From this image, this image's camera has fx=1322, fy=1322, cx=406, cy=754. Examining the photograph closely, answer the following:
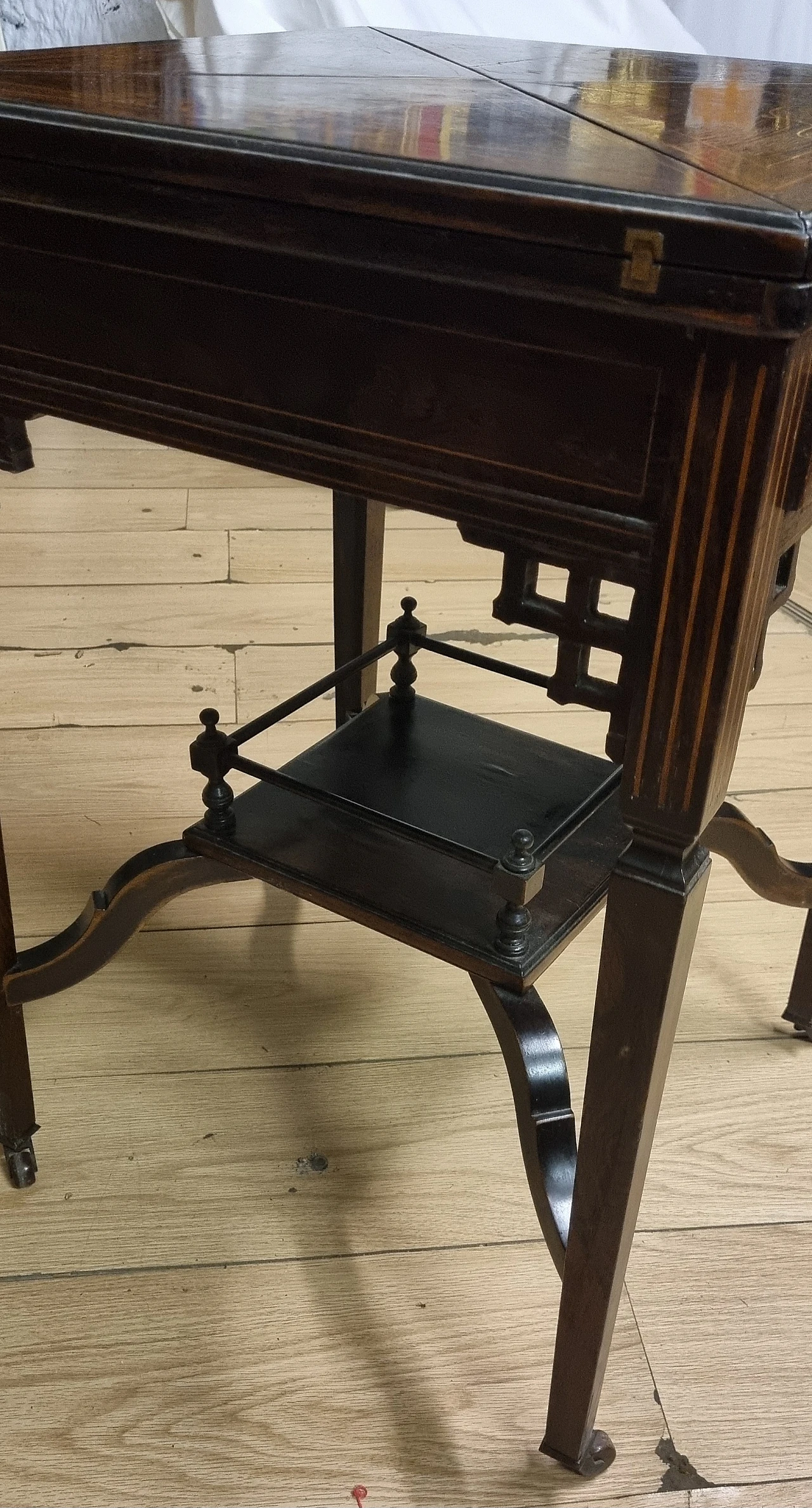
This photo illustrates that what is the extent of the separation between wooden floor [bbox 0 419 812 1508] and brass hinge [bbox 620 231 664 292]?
59 centimetres

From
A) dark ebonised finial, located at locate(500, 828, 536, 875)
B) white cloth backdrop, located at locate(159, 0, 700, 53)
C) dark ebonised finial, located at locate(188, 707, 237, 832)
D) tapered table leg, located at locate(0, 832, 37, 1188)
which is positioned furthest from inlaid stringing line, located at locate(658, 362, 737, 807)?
white cloth backdrop, located at locate(159, 0, 700, 53)

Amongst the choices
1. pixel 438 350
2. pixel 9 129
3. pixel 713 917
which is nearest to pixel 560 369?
pixel 438 350

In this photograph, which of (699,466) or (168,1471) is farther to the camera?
(168,1471)

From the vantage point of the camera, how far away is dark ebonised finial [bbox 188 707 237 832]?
30.2 inches

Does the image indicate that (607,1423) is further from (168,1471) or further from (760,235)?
(760,235)

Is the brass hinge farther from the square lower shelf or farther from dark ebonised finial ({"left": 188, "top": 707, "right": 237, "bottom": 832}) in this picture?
dark ebonised finial ({"left": 188, "top": 707, "right": 237, "bottom": 832})

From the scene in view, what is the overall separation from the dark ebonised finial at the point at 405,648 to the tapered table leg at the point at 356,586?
8 cm

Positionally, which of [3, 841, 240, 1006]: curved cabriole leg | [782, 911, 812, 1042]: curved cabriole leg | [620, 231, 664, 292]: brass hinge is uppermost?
[620, 231, 664, 292]: brass hinge

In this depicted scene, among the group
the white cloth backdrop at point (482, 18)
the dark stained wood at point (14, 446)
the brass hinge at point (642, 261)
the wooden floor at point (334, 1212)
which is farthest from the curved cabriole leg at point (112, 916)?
the white cloth backdrop at point (482, 18)

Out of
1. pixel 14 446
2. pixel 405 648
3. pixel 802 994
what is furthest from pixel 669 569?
pixel 802 994

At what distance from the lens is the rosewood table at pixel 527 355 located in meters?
0.40

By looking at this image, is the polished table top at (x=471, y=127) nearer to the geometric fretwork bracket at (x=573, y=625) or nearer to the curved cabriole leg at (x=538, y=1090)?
the geometric fretwork bracket at (x=573, y=625)

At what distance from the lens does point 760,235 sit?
37 centimetres

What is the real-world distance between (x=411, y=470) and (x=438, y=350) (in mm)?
47
